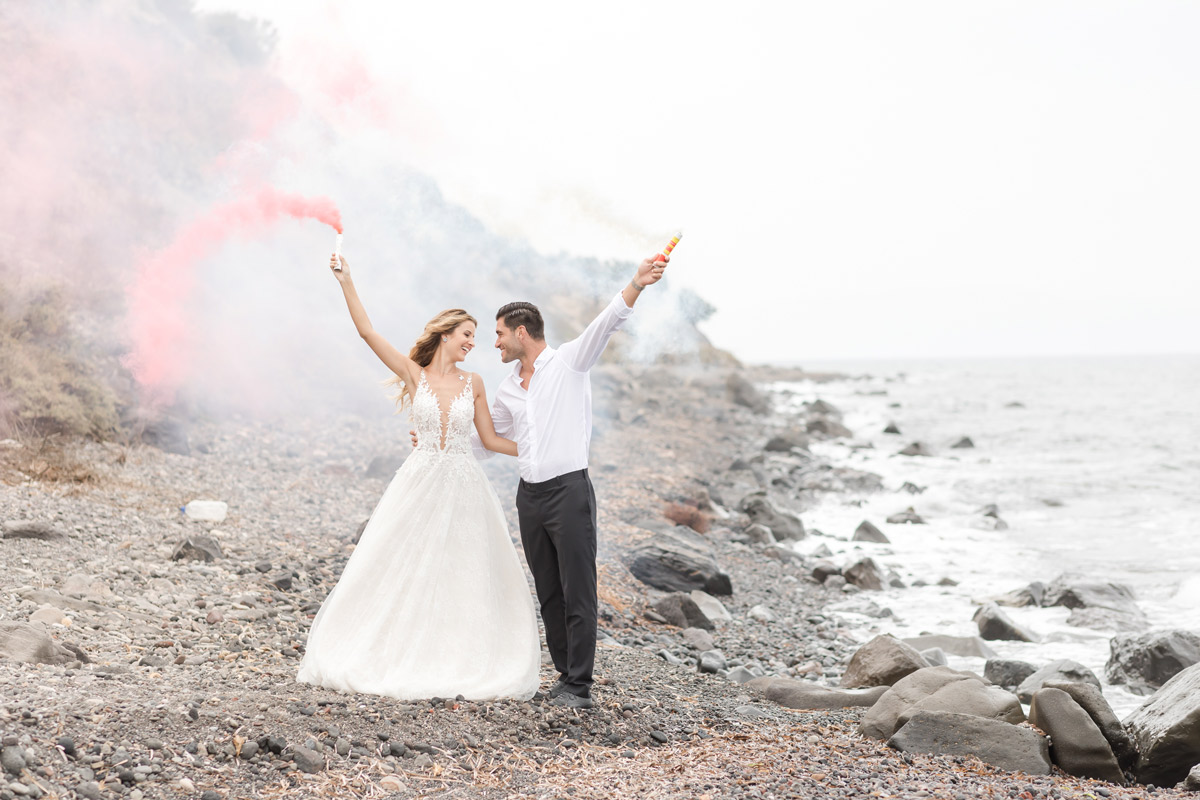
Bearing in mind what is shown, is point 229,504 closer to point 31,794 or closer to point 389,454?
point 389,454

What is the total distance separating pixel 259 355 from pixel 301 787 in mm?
16534

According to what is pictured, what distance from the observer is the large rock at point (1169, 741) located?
489 cm

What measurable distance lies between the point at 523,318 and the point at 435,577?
6.03 feet

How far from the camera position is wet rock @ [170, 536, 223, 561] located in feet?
26.1

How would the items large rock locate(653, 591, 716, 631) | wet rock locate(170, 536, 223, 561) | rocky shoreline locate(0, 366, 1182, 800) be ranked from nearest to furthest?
rocky shoreline locate(0, 366, 1182, 800) → wet rock locate(170, 536, 223, 561) → large rock locate(653, 591, 716, 631)

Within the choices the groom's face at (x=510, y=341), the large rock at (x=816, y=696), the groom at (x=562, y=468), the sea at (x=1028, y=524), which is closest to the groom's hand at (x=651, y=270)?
the groom at (x=562, y=468)

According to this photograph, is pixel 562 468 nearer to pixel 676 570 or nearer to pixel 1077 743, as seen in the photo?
pixel 1077 743

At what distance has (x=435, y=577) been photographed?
5.68 meters

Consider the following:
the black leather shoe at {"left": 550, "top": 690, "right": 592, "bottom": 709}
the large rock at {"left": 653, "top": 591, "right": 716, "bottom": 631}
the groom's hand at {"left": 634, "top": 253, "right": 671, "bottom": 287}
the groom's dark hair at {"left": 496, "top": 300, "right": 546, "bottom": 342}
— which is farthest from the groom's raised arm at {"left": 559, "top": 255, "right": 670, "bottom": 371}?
the large rock at {"left": 653, "top": 591, "right": 716, "bottom": 631}

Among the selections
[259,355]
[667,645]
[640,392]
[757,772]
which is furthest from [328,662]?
[640,392]

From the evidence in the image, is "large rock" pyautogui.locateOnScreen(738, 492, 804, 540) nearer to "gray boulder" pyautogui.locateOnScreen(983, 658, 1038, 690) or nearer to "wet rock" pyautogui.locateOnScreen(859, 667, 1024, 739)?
"gray boulder" pyautogui.locateOnScreen(983, 658, 1038, 690)

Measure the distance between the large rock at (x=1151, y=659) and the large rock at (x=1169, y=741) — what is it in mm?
3077

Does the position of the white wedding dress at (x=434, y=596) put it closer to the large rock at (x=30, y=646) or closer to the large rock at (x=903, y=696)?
the large rock at (x=30, y=646)

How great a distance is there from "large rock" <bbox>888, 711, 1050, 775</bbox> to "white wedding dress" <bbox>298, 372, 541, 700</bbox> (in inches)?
93.5
